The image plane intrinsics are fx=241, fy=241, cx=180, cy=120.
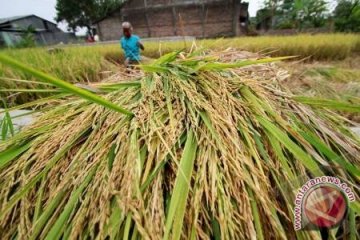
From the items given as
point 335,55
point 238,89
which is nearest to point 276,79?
point 238,89

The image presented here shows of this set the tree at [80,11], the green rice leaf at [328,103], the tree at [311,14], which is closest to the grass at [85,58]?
the green rice leaf at [328,103]

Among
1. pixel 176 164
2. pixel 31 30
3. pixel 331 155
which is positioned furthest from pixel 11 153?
pixel 31 30

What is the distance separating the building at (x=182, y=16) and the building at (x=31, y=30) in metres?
11.8

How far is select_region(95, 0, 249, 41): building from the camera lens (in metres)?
17.9

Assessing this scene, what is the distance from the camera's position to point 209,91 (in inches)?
27.6

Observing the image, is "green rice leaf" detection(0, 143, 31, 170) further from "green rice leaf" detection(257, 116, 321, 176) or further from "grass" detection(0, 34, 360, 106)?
"green rice leaf" detection(257, 116, 321, 176)

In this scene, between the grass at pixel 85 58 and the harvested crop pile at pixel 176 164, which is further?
the grass at pixel 85 58

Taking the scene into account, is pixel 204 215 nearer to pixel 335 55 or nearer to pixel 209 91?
pixel 209 91

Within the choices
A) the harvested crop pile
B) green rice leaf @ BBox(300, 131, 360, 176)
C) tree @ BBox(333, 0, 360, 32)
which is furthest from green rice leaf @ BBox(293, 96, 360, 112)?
tree @ BBox(333, 0, 360, 32)

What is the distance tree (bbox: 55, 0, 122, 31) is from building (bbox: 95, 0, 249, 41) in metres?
19.3

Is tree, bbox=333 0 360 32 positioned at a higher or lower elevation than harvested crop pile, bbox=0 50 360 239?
lower

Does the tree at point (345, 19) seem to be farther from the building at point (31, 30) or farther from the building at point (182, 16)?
the building at point (31, 30)

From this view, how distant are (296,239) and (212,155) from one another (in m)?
0.27

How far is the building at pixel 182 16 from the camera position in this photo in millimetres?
17875
